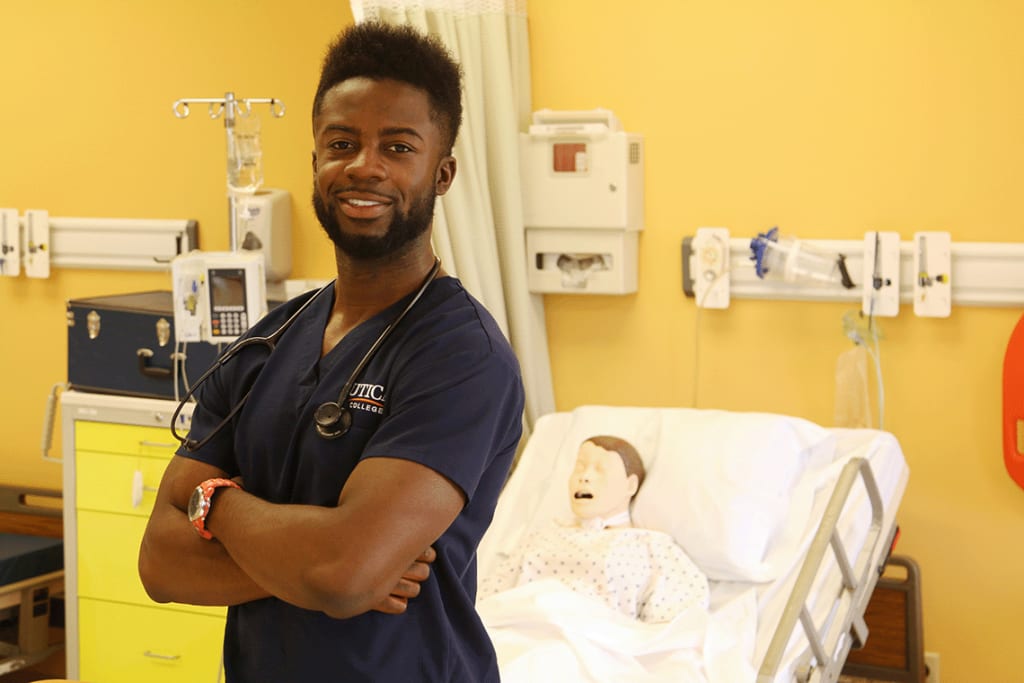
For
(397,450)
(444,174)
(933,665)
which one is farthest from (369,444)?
(933,665)

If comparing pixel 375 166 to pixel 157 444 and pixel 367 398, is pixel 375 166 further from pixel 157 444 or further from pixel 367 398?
pixel 157 444

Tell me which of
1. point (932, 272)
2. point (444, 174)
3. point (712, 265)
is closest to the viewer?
point (444, 174)

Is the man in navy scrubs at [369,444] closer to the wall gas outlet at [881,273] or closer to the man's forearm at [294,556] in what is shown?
the man's forearm at [294,556]

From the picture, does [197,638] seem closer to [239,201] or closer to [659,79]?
[239,201]

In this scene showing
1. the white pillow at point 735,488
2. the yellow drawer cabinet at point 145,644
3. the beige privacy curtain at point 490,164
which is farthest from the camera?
the yellow drawer cabinet at point 145,644

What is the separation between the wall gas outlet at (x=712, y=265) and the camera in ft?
11.1

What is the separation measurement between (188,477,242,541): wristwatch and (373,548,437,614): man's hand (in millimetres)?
254

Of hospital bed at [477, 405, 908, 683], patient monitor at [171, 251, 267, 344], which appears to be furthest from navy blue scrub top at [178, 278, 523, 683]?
patient monitor at [171, 251, 267, 344]

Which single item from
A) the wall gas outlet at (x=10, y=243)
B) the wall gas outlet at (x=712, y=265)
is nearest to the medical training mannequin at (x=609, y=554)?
the wall gas outlet at (x=712, y=265)

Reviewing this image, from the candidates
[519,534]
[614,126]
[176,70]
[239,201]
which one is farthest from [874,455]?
[176,70]

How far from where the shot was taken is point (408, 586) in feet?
4.45

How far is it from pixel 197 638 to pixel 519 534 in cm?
93

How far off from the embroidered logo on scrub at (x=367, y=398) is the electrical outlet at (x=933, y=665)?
2456 mm

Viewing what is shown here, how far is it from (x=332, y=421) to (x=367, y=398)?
5 cm
